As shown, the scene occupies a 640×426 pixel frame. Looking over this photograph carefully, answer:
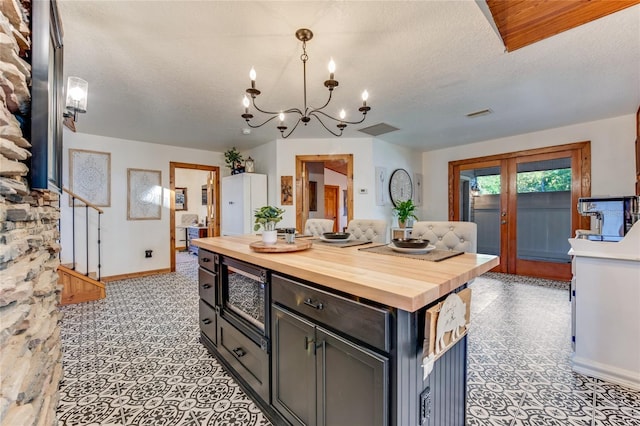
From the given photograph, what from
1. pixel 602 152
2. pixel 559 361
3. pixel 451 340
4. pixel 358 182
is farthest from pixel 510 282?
pixel 451 340

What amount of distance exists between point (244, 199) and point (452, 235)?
12.3ft

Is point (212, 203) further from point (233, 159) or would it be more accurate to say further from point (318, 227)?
point (318, 227)

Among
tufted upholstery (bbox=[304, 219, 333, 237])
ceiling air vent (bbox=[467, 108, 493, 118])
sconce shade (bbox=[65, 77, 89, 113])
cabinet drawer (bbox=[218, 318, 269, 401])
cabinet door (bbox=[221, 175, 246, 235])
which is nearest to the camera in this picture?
cabinet drawer (bbox=[218, 318, 269, 401])

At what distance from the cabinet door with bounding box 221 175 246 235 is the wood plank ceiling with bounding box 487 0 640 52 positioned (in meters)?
4.07

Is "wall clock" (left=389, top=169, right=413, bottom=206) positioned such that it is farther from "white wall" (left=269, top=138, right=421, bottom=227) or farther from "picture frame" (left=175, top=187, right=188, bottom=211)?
"picture frame" (left=175, top=187, right=188, bottom=211)

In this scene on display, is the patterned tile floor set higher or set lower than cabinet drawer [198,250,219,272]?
lower

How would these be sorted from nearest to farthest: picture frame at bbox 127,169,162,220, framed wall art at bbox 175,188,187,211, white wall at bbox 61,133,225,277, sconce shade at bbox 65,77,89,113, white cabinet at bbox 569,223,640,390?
white cabinet at bbox 569,223,640,390 < sconce shade at bbox 65,77,89,113 < white wall at bbox 61,133,225,277 < picture frame at bbox 127,169,162,220 < framed wall art at bbox 175,188,187,211

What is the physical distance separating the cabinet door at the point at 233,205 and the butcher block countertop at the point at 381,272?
336 centimetres

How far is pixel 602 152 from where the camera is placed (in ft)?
13.3

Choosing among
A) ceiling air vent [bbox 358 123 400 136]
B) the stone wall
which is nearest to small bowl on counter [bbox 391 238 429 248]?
the stone wall

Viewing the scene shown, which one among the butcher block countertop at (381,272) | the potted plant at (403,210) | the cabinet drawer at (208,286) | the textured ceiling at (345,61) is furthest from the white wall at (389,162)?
the butcher block countertop at (381,272)

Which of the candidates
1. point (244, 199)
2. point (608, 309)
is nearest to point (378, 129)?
point (244, 199)

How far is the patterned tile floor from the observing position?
161 centimetres

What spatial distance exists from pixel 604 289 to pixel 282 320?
7.20 feet
